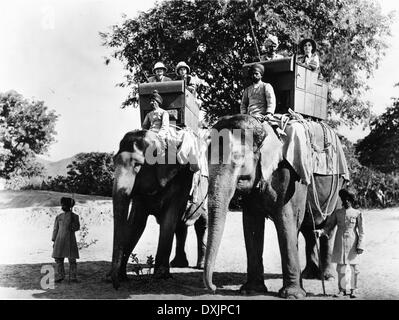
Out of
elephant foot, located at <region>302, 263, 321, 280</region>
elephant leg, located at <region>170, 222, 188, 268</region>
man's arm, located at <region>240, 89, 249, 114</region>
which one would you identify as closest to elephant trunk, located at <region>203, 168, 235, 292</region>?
man's arm, located at <region>240, 89, 249, 114</region>

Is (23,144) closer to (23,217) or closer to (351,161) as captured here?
(23,217)

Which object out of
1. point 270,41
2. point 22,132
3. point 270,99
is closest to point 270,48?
point 270,41

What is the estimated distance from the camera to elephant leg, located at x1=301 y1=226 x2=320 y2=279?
1017 centimetres

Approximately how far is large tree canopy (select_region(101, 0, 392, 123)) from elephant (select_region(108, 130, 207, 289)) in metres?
13.0

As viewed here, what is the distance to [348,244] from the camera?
831cm

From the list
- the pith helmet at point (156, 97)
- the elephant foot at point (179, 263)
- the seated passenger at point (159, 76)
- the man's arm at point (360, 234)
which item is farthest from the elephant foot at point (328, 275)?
the seated passenger at point (159, 76)

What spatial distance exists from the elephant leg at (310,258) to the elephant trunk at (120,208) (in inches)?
138

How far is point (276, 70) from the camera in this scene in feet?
32.4

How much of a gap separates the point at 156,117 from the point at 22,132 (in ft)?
109

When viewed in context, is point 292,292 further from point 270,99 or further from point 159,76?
point 159,76

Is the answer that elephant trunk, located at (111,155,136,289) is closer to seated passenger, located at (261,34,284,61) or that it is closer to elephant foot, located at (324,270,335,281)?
elephant foot, located at (324,270,335,281)

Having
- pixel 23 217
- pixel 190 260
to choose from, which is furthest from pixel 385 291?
pixel 23 217

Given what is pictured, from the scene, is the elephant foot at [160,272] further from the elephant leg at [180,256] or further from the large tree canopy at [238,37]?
the large tree canopy at [238,37]
